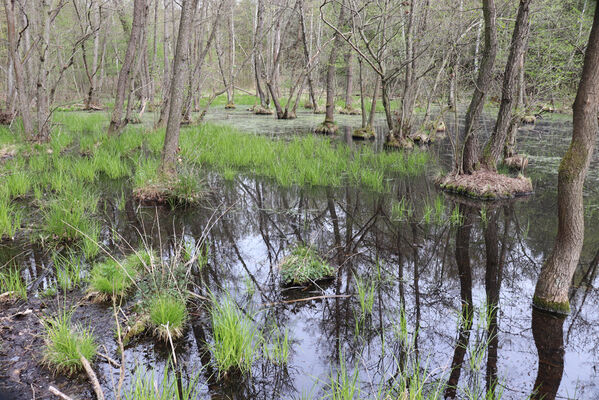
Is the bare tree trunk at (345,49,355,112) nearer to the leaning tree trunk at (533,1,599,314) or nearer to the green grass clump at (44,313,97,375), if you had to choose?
the leaning tree trunk at (533,1,599,314)

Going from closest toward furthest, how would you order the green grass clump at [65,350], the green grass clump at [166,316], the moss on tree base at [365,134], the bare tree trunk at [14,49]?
the green grass clump at [65,350] → the green grass clump at [166,316] → the bare tree trunk at [14,49] → the moss on tree base at [365,134]

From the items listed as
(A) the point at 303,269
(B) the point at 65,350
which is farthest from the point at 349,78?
(B) the point at 65,350

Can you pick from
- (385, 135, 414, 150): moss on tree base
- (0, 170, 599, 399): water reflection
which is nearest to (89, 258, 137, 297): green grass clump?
(0, 170, 599, 399): water reflection

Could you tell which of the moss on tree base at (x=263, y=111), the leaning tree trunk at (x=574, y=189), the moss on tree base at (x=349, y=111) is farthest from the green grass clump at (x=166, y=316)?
the moss on tree base at (x=349, y=111)

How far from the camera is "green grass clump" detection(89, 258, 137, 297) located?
3.66 meters

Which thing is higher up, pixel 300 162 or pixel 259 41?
pixel 259 41

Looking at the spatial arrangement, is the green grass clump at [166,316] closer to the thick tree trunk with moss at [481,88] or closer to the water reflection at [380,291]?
the water reflection at [380,291]

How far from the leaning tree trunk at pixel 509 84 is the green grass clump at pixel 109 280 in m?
6.13

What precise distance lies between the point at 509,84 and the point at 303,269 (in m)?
4.87

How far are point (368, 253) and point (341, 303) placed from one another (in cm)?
123

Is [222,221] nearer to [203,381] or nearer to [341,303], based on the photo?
[341,303]

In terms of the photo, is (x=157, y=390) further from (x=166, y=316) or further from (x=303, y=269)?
(x=303, y=269)

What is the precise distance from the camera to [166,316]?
315 cm

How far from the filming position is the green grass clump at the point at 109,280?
366cm
